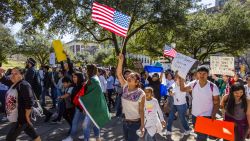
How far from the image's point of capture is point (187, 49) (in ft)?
105

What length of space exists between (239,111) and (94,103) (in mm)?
2474

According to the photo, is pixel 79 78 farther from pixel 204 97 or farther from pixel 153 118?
pixel 204 97

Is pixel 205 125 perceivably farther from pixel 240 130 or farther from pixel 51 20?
pixel 51 20

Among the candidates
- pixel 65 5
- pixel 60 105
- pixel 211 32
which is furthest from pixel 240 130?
pixel 211 32

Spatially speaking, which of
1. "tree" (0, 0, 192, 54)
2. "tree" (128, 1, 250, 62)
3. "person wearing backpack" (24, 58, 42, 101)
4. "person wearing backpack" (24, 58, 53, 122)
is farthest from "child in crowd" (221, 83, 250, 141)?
"tree" (128, 1, 250, 62)

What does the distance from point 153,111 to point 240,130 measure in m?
1.48

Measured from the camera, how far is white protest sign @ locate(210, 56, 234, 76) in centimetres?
741

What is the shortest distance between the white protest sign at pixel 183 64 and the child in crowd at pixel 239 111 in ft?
2.75

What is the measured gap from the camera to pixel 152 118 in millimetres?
5844

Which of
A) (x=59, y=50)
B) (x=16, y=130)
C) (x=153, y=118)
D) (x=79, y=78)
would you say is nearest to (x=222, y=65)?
(x=153, y=118)

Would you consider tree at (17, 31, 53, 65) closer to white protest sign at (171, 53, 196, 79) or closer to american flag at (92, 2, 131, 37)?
american flag at (92, 2, 131, 37)

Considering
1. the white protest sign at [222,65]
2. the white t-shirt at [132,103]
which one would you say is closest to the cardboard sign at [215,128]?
the white t-shirt at [132,103]

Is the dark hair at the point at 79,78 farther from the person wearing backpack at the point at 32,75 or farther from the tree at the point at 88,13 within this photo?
the tree at the point at 88,13

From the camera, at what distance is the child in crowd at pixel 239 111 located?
5262 millimetres
